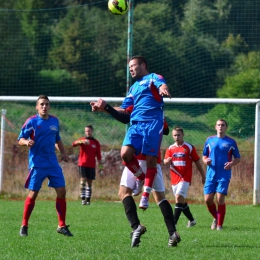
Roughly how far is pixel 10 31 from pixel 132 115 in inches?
1156

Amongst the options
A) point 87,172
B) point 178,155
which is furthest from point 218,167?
point 87,172

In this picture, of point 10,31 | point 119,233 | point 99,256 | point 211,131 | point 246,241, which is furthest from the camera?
point 10,31

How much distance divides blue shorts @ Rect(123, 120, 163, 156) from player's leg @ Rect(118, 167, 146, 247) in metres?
0.36

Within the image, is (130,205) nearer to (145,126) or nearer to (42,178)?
(145,126)

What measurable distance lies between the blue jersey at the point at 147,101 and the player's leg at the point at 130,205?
69 centimetres

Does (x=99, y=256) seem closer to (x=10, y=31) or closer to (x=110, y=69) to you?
(x=110, y=69)

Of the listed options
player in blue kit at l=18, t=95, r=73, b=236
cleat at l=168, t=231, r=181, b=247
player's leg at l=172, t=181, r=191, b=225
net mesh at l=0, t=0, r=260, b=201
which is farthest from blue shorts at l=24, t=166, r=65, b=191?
net mesh at l=0, t=0, r=260, b=201

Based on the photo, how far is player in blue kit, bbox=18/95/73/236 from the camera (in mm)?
9508

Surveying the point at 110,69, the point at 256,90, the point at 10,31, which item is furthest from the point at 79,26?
the point at 256,90

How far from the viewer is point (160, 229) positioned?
11.1 metres

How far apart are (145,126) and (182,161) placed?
4387mm

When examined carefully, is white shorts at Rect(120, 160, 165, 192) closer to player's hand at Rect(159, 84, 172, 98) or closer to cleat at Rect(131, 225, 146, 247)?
cleat at Rect(131, 225, 146, 247)

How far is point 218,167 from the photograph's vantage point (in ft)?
38.2

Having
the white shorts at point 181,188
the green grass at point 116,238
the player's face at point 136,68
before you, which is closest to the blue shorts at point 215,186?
the white shorts at point 181,188
